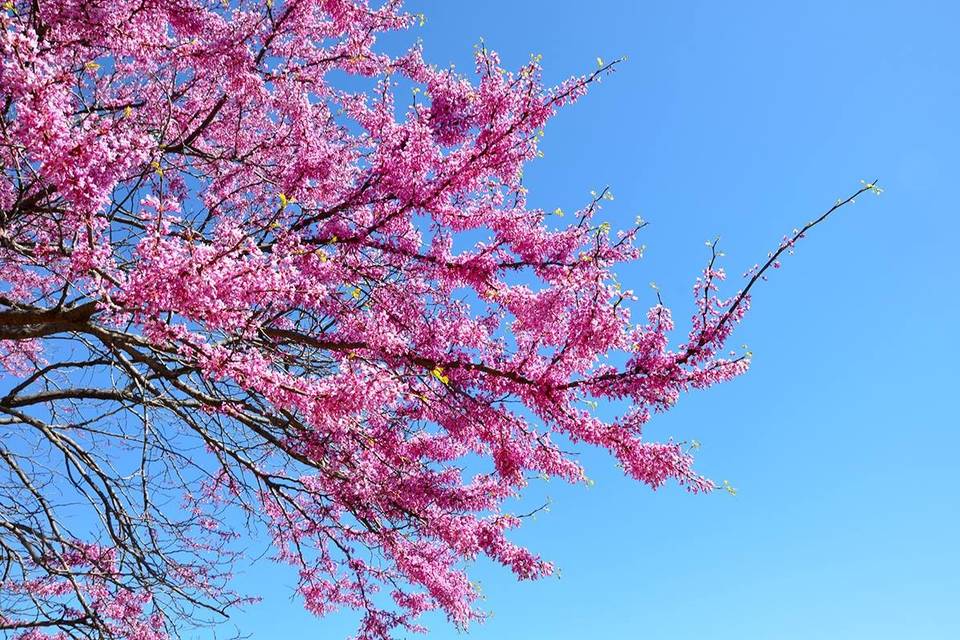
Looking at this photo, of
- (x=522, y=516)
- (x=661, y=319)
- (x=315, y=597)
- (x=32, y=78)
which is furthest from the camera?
(x=315, y=597)

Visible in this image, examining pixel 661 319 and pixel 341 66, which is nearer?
pixel 661 319

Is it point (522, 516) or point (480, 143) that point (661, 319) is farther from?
point (522, 516)

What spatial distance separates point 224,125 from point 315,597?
5.15 m

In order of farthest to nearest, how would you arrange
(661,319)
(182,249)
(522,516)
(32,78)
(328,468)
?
(522,516), (328,468), (661,319), (182,249), (32,78)

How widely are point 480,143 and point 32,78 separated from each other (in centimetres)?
293

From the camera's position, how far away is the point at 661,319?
464 cm

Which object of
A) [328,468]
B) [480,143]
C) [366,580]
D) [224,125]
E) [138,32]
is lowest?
[366,580]

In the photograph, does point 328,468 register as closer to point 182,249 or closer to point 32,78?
point 182,249

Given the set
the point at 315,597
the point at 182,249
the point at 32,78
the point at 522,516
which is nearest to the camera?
the point at 32,78

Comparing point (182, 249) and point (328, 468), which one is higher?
point (328, 468)

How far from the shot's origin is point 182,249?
3.41m

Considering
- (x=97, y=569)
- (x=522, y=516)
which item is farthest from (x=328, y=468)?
(x=97, y=569)

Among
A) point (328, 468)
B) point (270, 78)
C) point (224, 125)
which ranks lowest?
point (328, 468)

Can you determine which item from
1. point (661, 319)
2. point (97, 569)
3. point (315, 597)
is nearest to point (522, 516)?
point (315, 597)
